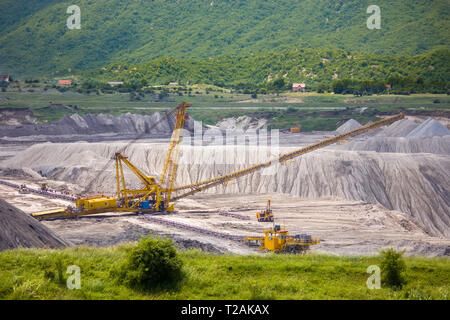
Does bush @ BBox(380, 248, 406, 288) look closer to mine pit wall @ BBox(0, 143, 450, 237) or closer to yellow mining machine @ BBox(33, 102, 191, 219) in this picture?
mine pit wall @ BBox(0, 143, 450, 237)

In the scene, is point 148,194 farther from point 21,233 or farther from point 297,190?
point 21,233

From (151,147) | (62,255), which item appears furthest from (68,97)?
(62,255)

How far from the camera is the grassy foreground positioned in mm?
16828

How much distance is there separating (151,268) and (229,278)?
9.72 ft

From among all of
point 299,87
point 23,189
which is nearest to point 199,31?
point 299,87

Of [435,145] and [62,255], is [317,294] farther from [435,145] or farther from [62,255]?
[435,145]

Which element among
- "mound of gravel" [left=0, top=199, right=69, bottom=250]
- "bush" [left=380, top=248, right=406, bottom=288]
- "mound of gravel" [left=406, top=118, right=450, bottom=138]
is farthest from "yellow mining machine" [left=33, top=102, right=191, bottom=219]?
"mound of gravel" [left=406, top=118, right=450, bottom=138]

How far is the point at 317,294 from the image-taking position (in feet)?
57.0

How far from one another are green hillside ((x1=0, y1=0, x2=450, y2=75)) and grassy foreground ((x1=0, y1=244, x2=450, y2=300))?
144 m

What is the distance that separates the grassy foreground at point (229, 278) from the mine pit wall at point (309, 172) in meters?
28.4

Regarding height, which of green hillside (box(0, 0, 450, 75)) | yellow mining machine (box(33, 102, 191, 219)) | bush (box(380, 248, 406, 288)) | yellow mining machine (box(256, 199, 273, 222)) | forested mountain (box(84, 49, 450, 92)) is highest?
green hillside (box(0, 0, 450, 75))

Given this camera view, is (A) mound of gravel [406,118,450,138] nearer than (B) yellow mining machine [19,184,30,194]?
No

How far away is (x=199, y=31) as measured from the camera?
18862 centimetres

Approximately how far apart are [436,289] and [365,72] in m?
117
